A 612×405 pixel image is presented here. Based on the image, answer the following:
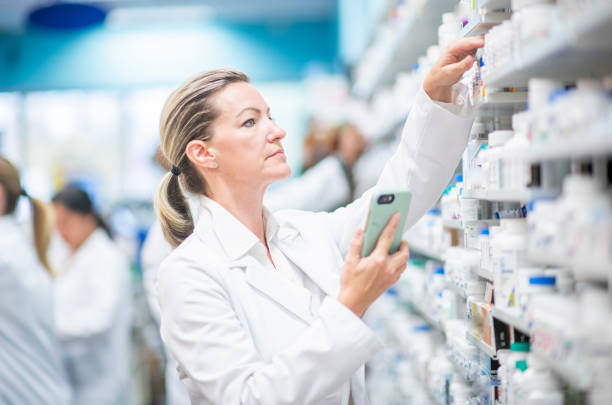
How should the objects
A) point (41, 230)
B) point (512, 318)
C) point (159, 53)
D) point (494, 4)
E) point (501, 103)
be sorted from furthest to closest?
point (159, 53) < point (41, 230) < point (501, 103) < point (494, 4) < point (512, 318)

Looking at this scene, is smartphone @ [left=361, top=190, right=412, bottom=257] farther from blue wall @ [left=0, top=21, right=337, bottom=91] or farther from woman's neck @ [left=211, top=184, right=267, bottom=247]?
blue wall @ [left=0, top=21, right=337, bottom=91]

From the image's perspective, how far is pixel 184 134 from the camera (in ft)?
5.93

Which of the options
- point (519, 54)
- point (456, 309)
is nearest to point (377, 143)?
point (456, 309)

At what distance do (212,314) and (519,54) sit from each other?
36.5 inches

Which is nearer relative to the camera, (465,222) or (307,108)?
(465,222)

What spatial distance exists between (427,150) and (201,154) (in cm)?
66

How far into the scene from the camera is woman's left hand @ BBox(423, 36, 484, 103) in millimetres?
1652

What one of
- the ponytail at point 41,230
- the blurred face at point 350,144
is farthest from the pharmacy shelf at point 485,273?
the blurred face at point 350,144

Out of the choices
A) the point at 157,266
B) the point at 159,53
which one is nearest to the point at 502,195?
the point at 157,266

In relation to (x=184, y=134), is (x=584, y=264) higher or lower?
lower

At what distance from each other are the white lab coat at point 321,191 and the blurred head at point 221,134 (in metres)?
2.30

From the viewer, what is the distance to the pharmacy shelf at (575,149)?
907 mm

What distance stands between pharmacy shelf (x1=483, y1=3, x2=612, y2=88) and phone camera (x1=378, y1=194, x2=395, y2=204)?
1.16 feet

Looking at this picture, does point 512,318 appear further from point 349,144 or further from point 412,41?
point 349,144
